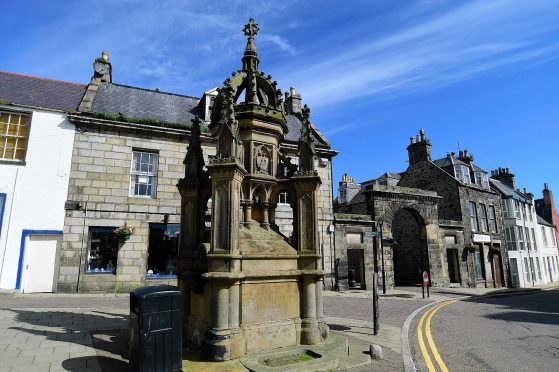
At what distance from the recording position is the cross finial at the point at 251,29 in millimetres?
7559

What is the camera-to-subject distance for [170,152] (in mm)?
16375

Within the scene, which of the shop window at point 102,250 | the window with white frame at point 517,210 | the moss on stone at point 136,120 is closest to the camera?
the shop window at point 102,250

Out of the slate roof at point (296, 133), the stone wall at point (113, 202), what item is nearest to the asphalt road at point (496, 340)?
the slate roof at point (296, 133)

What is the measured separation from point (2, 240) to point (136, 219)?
4997 millimetres

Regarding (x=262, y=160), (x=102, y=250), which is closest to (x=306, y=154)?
(x=262, y=160)

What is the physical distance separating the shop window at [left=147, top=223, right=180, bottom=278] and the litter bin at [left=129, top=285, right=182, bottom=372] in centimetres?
1118

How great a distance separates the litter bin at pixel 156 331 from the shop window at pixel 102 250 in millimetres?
11245

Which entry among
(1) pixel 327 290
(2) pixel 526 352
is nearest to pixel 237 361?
(2) pixel 526 352

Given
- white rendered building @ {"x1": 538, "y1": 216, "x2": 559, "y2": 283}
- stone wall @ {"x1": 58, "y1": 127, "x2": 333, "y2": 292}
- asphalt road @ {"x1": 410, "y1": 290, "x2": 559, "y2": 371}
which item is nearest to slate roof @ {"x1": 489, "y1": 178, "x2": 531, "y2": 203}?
white rendered building @ {"x1": 538, "y1": 216, "x2": 559, "y2": 283}

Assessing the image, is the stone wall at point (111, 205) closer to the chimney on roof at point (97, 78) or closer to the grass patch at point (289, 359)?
the chimney on roof at point (97, 78)

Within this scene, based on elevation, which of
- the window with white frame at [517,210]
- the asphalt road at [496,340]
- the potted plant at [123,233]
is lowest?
the asphalt road at [496,340]

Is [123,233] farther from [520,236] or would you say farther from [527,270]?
[527,270]

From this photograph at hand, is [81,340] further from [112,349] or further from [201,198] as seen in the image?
[201,198]

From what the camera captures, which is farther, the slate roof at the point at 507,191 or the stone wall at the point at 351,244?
the slate roof at the point at 507,191
